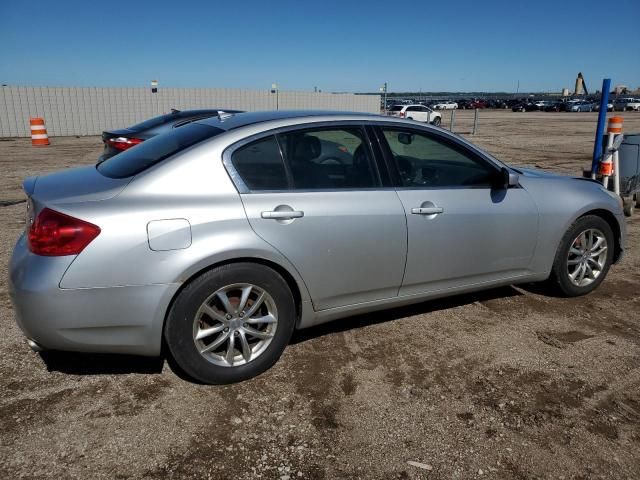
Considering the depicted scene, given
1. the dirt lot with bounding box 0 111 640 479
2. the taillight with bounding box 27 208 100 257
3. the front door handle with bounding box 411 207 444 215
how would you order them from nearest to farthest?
the dirt lot with bounding box 0 111 640 479 → the taillight with bounding box 27 208 100 257 → the front door handle with bounding box 411 207 444 215

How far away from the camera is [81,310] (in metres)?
2.70

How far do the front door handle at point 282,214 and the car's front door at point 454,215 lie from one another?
2.64ft

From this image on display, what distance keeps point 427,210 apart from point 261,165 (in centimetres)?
117

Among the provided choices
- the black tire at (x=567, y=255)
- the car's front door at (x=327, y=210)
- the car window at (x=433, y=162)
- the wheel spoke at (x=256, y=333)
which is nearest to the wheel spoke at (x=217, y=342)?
the wheel spoke at (x=256, y=333)

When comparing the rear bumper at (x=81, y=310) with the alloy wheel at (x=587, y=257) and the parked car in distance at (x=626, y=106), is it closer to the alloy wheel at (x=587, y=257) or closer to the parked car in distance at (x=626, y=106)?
the alloy wheel at (x=587, y=257)

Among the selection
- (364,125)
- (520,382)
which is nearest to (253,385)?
(520,382)

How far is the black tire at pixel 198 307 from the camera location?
2.85m

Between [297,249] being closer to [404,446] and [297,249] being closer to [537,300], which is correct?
[404,446]

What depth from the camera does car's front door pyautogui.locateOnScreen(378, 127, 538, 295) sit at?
3.56 m

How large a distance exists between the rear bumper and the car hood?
12.8 inches

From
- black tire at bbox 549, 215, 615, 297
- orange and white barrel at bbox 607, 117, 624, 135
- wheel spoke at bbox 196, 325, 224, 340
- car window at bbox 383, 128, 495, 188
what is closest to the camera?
wheel spoke at bbox 196, 325, 224, 340

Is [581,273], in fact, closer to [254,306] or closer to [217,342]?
[254,306]

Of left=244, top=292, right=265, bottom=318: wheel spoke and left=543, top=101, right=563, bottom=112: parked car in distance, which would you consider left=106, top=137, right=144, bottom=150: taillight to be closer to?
left=244, top=292, right=265, bottom=318: wheel spoke

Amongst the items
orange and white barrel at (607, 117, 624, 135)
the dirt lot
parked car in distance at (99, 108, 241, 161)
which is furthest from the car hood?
orange and white barrel at (607, 117, 624, 135)
